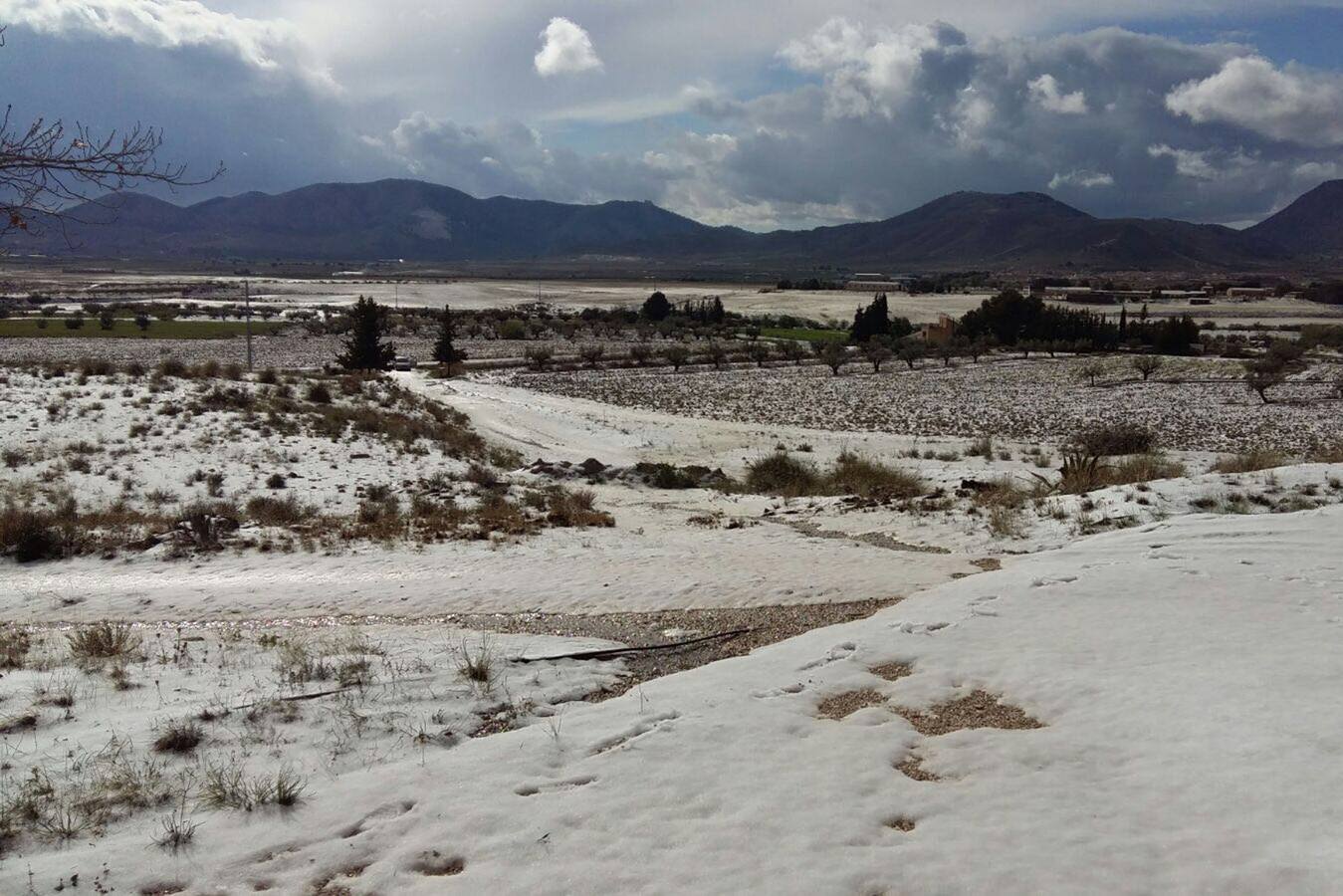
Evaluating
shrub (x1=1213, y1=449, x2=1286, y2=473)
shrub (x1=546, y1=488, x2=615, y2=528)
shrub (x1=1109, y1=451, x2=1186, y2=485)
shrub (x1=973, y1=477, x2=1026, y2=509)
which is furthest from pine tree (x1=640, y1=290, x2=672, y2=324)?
shrub (x1=973, y1=477, x2=1026, y2=509)

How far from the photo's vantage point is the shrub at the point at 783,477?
21.4m

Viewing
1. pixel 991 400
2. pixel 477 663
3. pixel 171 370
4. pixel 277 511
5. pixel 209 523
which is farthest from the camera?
pixel 991 400

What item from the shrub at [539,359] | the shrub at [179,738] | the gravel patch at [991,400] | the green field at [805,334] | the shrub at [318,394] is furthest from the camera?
the green field at [805,334]

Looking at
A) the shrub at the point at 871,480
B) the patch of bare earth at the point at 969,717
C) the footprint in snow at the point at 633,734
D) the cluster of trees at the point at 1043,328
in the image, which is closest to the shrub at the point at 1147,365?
the cluster of trees at the point at 1043,328

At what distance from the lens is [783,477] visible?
2336cm

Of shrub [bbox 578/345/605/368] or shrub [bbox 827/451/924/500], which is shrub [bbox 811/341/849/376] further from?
shrub [bbox 827/451/924/500]

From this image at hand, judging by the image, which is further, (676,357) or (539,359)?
(676,357)

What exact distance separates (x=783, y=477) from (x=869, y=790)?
17.5 metres

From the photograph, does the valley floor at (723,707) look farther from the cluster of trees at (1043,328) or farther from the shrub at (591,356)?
the cluster of trees at (1043,328)

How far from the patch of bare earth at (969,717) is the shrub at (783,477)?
42.0 ft

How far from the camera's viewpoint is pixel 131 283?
152000mm

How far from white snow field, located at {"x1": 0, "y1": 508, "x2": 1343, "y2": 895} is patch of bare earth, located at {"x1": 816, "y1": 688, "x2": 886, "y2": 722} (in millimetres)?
40

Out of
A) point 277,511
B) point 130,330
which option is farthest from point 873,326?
point 277,511

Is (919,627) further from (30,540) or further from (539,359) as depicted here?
(539,359)
